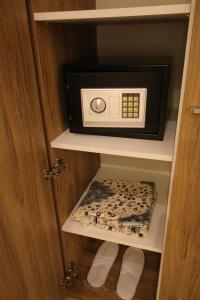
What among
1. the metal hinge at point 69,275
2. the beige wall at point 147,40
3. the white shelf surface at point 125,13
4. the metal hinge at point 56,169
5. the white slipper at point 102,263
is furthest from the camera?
the white slipper at point 102,263

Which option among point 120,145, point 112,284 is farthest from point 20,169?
point 112,284

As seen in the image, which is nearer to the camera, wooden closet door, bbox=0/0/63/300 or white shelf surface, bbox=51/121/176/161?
wooden closet door, bbox=0/0/63/300

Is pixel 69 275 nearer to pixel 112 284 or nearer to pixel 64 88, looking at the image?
pixel 112 284

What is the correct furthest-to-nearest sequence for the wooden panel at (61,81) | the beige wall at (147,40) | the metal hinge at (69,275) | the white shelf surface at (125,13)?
1. the metal hinge at (69,275)
2. the beige wall at (147,40)
3. the wooden panel at (61,81)
4. the white shelf surface at (125,13)

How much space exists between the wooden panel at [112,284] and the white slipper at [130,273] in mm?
24

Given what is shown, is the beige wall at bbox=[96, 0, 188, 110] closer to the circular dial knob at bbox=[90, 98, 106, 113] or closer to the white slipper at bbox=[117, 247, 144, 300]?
the circular dial knob at bbox=[90, 98, 106, 113]

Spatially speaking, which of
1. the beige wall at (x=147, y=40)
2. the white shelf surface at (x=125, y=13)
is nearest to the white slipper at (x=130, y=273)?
the beige wall at (x=147, y=40)

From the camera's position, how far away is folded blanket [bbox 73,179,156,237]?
102 centimetres

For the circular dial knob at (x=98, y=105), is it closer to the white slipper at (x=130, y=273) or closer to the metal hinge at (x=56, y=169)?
the metal hinge at (x=56, y=169)

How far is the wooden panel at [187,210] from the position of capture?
0.59 metres

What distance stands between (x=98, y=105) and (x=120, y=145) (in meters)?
0.17

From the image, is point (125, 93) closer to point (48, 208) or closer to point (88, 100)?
point (88, 100)

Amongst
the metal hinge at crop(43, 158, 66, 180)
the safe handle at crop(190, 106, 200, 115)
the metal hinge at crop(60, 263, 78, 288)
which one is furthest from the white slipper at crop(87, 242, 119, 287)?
the safe handle at crop(190, 106, 200, 115)

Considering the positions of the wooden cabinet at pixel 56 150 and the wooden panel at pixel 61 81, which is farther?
the wooden panel at pixel 61 81
